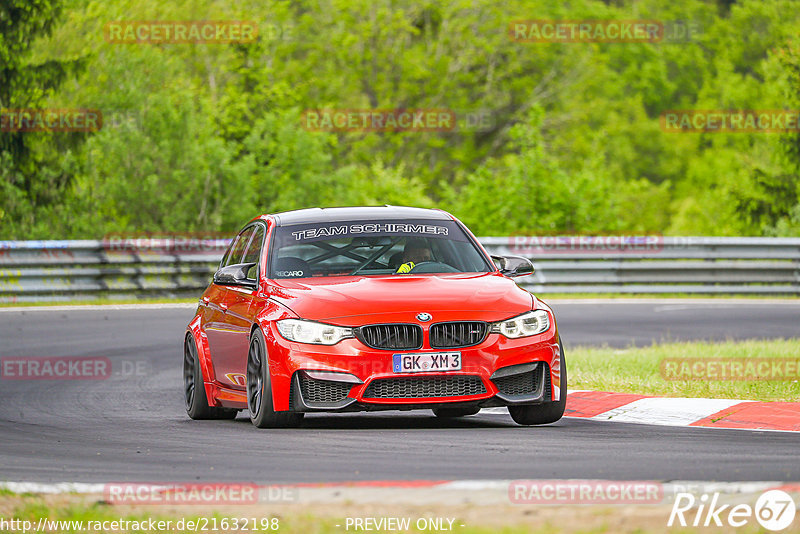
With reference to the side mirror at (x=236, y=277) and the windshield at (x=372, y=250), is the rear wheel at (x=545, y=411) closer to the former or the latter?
the windshield at (x=372, y=250)

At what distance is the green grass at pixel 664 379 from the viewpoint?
37.8ft

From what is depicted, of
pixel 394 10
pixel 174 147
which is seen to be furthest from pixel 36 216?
pixel 394 10

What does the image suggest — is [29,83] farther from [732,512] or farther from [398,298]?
[732,512]

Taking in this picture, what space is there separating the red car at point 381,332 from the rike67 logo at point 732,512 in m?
3.18

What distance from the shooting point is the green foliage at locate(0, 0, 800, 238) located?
30.8 meters
